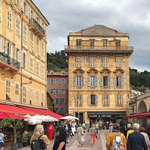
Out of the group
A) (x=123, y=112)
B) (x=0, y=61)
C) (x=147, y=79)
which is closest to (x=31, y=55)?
(x=0, y=61)

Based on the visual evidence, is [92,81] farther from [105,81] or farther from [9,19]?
[9,19]

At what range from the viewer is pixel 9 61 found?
24.0 metres

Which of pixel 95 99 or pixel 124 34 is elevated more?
pixel 124 34

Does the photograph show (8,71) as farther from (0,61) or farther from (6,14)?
(6,14)

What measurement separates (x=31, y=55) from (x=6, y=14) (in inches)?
280

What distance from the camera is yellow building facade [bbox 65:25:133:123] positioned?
52375 mm

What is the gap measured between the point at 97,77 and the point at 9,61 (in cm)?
3033

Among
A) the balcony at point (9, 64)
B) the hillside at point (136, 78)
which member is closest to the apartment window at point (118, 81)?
the balcony at point (9, 64)

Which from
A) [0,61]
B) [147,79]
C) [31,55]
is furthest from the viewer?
[147,79]

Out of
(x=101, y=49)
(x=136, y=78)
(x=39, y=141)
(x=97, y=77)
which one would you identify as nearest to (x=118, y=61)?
(x=101, y=49)

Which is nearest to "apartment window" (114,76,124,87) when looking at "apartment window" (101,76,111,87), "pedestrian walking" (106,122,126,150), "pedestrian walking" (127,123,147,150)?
"apartment window" (101,76,111,87)

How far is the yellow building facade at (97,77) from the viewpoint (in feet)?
172

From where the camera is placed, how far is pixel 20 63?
27.3 metres

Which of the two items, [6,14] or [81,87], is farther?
[81,87]
